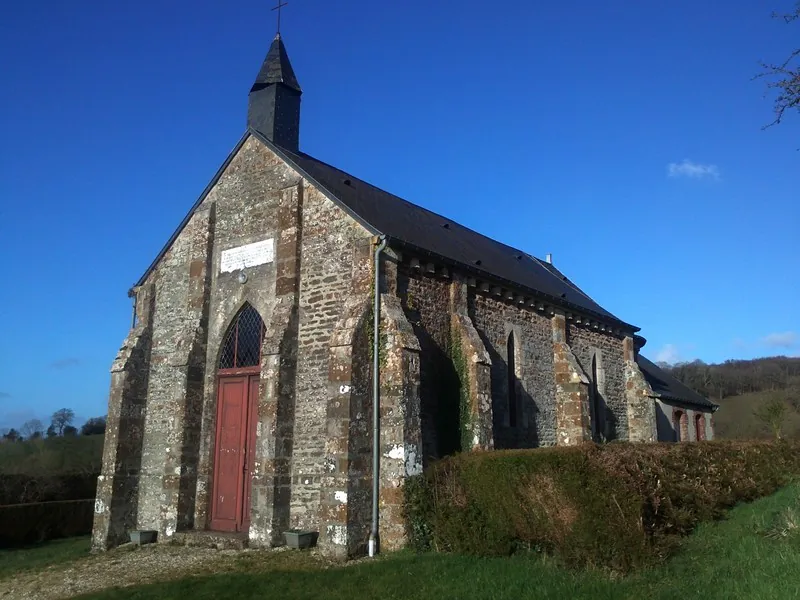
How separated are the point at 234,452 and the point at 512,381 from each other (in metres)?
7.28

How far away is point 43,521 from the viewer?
732 inches

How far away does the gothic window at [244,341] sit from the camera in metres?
15.5

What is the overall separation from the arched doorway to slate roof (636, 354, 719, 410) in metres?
16.3

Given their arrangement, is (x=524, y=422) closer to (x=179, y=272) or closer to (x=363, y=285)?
(x=363, y=285)

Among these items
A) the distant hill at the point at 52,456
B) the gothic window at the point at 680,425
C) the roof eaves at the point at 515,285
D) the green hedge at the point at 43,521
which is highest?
the roof eaves at the point at 515,285

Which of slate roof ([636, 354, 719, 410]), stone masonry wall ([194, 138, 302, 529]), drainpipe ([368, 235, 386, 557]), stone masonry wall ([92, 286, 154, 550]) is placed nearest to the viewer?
drainpipe ([368, 235, 386, 557])

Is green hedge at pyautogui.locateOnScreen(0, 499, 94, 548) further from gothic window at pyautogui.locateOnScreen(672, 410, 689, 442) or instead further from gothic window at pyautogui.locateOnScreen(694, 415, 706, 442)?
gothic window at pyautogui.locateOnScreen(694, 415, 706, 442)

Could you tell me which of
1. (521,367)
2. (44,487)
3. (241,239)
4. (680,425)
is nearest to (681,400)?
(680,425)

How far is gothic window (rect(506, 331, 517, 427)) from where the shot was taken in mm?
17203

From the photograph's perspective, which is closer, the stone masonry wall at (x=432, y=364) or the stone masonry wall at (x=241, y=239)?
the stone masonry wall at (x=432, y=364)

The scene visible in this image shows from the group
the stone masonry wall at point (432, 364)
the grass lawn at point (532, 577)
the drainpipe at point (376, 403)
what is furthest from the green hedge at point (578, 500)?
the stone masonry wall at point (432, 364)

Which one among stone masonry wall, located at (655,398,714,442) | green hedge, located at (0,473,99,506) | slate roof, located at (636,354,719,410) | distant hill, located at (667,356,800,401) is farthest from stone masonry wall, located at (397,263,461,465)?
distant hill, located at (667,356,800,401)

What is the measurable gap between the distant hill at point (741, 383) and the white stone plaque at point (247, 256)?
41.1 meters

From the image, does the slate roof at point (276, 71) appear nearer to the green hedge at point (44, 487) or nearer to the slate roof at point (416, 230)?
the slate roof at point (416, 230)
